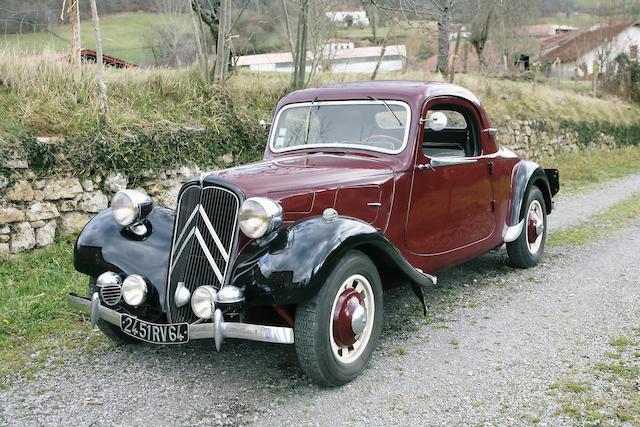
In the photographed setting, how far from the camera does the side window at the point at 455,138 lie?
16.7 ft

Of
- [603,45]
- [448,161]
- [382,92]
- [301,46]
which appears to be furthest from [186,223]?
[603,45]

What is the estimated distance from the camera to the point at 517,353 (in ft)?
12.8

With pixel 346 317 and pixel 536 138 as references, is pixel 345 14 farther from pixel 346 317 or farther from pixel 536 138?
pixel 346 317

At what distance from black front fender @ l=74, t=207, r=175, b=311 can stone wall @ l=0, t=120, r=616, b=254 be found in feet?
6.81

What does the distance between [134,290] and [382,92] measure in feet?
7.51

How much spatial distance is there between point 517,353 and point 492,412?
2.80 ft

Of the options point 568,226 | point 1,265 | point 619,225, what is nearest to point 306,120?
point 1,265

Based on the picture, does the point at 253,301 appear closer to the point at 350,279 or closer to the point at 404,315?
the point at 350,279

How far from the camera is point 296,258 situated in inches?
127

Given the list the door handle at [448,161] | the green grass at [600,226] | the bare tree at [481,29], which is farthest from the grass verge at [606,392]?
the bare tree at [481,29]

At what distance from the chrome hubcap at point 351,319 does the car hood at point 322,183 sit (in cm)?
51

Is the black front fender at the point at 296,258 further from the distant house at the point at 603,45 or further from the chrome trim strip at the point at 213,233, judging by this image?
the distant house at the point at 603,45

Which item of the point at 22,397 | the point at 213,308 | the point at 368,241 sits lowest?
the point at 22,397

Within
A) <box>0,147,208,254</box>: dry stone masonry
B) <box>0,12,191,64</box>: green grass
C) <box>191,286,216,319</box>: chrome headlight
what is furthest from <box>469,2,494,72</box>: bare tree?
<box>191,286,216,319</box>: chrome headlight
